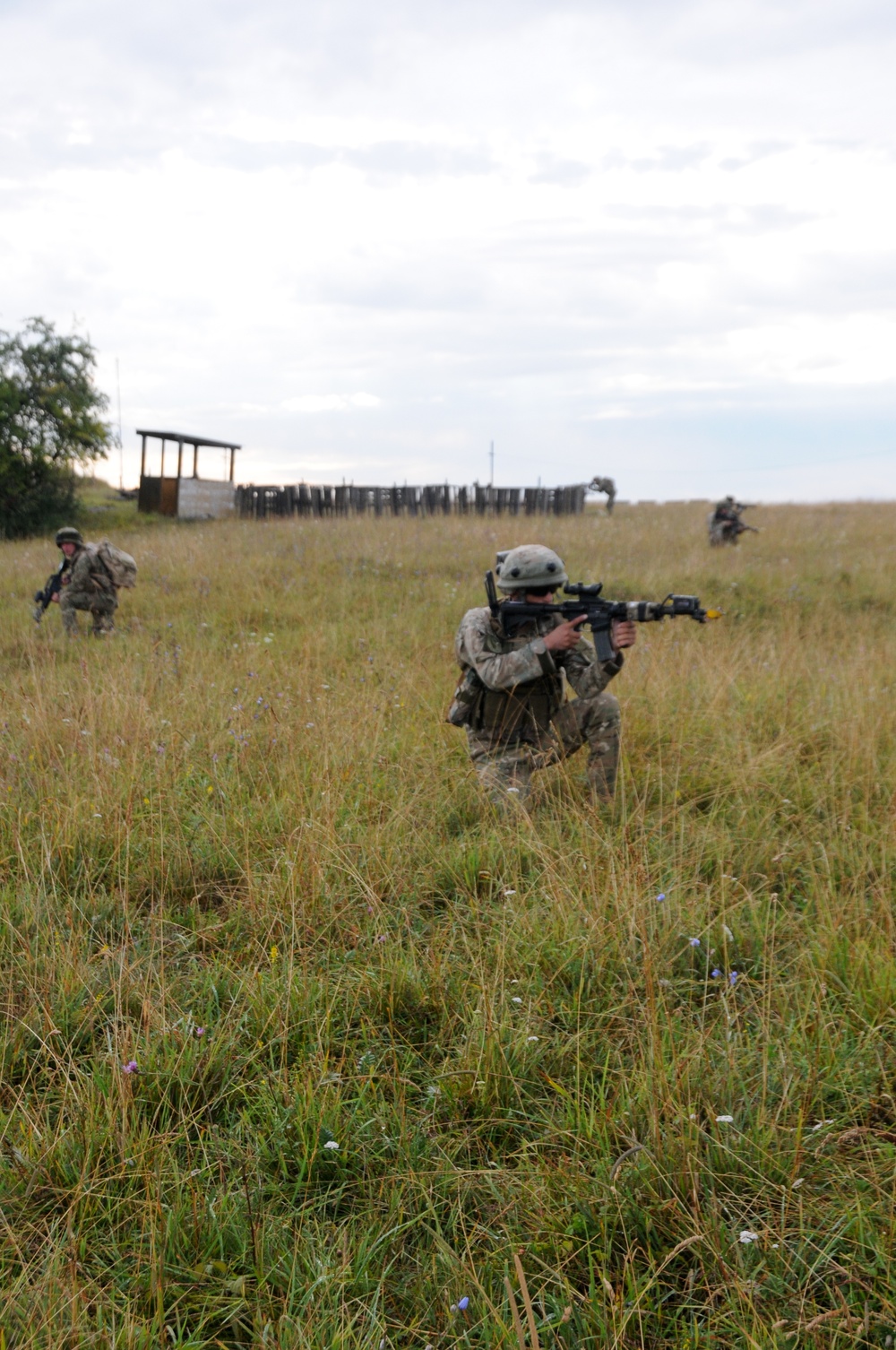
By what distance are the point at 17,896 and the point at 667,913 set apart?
2.28 m

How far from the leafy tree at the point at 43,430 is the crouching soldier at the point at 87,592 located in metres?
15.4

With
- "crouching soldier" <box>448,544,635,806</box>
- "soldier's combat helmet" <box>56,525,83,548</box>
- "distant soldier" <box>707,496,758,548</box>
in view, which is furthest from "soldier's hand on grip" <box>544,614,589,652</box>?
"distant soldier" <box>707,496,758,548</box>

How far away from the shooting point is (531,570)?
4.57 metres

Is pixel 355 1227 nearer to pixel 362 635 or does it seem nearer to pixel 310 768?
pixel 310 768

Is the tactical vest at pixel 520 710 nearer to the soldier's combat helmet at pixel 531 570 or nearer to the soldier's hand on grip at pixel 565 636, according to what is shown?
the soldier's hand on grip at pixel 565 636

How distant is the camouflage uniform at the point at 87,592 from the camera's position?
30.0ft

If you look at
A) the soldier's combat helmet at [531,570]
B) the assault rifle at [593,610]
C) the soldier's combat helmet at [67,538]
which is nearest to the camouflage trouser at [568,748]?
the assault rifle at [593,610]

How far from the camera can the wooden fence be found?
26.4 metres

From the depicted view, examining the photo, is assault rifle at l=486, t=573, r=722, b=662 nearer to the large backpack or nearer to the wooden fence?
the large backpack

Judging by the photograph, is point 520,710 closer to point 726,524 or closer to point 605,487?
point 726,524

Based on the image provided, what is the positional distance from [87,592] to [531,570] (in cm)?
615

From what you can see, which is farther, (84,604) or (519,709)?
(84,604)

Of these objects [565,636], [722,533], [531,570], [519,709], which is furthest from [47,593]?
[722,533]

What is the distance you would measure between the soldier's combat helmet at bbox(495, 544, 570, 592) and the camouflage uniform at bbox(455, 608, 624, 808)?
17 cm
